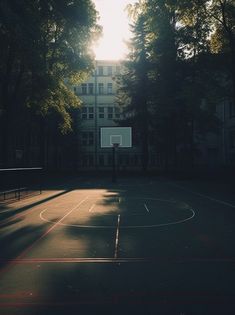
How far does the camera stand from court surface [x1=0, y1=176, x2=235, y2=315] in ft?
18.6

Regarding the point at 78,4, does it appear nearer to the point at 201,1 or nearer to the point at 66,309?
the point at 201,1

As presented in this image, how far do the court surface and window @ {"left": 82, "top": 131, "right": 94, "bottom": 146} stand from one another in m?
58.8

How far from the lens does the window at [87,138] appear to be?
7419 cm

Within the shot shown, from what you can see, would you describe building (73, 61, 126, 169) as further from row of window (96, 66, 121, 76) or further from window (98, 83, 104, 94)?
row of window (96, 66, 121, 76)

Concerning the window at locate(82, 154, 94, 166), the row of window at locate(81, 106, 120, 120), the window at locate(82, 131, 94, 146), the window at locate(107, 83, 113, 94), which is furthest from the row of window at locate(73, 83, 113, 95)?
the window at locate(82, 154, 94, 166)

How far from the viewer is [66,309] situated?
542cm

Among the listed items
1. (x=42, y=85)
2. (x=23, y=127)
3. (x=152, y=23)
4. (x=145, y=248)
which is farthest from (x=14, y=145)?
(x=145, y=248)

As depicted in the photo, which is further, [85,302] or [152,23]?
[152,23]

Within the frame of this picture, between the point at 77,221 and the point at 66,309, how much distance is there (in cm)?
849

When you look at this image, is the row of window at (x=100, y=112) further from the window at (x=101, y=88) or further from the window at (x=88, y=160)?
the window at (x=88, y=160)

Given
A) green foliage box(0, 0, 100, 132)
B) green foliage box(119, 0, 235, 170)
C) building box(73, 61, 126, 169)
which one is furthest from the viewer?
building box(73, 61, 126, 169)

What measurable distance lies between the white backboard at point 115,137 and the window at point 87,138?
33.3m

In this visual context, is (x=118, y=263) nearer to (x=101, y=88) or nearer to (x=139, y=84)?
(x=139, y=84)

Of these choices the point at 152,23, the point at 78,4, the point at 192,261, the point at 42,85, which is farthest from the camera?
the point at 78,4
